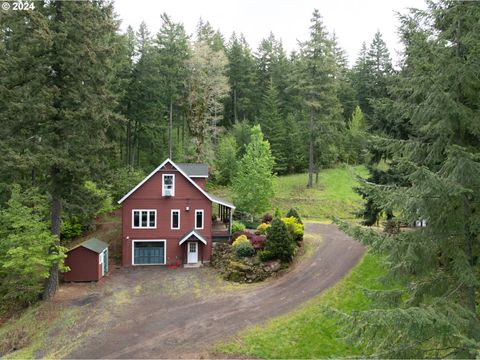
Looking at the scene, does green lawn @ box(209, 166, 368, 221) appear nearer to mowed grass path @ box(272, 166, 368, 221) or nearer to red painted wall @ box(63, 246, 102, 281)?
mowed grass path @ box(272, 166, 368, 221)

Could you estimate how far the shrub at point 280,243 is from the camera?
23391 millimetres

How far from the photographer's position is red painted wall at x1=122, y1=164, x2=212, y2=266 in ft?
86.8

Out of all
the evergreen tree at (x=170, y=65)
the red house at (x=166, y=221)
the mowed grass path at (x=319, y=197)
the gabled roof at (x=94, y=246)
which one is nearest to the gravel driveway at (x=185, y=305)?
the red house at (x=166, y=221)

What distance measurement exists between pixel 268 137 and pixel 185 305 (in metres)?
29.1

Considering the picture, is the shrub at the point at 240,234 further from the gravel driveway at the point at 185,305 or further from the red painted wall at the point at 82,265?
the red painted wall at the point at 82,265

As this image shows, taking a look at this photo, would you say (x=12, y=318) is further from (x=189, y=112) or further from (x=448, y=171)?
(x=189, y=112)

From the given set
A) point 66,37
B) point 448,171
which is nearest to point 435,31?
point 448,171

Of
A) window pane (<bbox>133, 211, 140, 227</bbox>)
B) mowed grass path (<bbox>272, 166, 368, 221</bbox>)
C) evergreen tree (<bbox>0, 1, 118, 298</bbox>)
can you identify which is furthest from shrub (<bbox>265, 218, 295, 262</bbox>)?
mowed grass path (<bbox>272, 166, 368, 221</bbox>)

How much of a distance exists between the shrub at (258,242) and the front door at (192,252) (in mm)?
3989

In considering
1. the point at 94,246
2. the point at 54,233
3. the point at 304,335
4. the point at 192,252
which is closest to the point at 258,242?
the point at 192,252

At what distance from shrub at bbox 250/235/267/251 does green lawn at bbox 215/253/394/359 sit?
666 cm

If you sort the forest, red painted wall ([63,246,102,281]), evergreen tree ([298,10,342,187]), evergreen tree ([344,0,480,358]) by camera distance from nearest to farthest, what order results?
evergreen tree ([344,0,480,358])
the forest
red painted wall ([63,246,102,281])
evergreen tree ([298,10,342,187])

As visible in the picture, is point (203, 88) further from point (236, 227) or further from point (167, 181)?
point (236, 227)

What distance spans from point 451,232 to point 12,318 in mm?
19899
